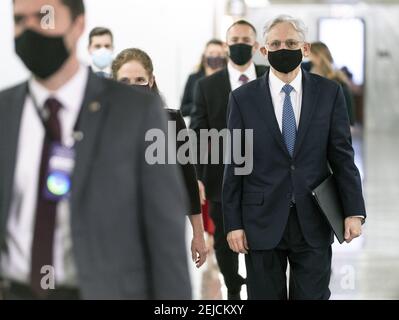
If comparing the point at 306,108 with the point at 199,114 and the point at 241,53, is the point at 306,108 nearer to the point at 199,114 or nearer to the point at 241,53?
the point at 241,53

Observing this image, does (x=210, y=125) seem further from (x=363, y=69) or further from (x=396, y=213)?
(x=363, y=69)

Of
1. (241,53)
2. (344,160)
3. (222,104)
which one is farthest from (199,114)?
(344,160)

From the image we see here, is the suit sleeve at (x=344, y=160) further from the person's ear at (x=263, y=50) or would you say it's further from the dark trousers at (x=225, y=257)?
the dark trousers at (x=225, y=257)

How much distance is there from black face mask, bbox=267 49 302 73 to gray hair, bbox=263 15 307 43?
99 millimetres

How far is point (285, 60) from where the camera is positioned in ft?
13.7

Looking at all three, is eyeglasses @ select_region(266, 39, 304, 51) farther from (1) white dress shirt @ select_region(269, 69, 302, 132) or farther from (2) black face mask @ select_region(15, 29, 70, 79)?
(2) black face mask @ select_region(15, 29, 70, 79)

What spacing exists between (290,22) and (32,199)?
1.94 metres

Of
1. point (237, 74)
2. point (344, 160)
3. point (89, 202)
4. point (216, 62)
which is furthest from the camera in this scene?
point (216, 62)

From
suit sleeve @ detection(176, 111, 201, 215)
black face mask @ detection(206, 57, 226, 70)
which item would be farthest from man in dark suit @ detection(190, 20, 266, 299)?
black face mask @ detection(206, 57, 226, 70)

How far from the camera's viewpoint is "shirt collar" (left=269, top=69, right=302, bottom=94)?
4148 mm

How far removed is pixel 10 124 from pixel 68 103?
0.57 ft

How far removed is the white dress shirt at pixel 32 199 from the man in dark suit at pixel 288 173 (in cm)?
157

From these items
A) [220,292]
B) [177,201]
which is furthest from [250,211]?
[220,292]

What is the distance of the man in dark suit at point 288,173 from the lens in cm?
409
